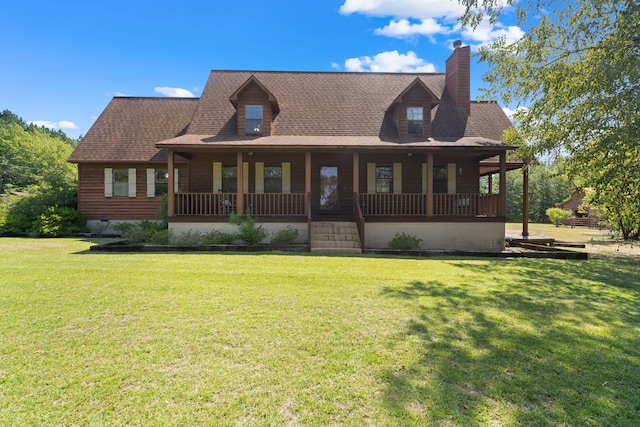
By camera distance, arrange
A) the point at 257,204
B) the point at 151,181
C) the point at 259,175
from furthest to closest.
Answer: the point at 151,181, the point at 259,175, the point at 257,204

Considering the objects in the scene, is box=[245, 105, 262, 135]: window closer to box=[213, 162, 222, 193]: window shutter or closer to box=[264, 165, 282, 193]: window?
box=[264, 165, 282, 193]: window

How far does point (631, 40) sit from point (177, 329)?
12.7 m

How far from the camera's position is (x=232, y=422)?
233cm

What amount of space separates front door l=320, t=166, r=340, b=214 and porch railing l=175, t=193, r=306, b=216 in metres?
1.51

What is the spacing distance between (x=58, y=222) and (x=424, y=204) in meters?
16.7

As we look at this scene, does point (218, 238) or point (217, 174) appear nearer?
point (218, 238)

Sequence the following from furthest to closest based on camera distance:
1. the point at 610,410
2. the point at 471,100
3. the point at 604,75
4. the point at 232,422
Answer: the point at 471,100 < the point at 604,75 < the point at 610,410 < the point at 232,422

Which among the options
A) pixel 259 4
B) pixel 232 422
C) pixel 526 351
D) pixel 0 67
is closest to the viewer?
pixel 232 422

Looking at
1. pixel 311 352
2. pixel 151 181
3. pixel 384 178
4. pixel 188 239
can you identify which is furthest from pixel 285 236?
pixel 151 181

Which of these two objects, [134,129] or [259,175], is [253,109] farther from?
[134,129]

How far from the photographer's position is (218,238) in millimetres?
11797

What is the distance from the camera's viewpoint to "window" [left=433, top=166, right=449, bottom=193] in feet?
49.0

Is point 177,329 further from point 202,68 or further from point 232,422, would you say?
point 202,68

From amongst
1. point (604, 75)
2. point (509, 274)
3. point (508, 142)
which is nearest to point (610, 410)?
point (509, 274)
